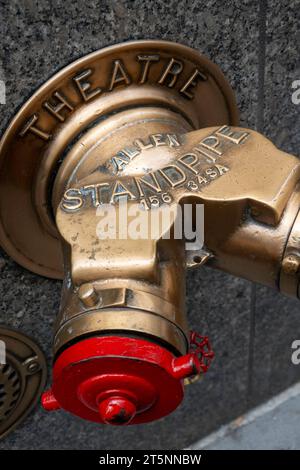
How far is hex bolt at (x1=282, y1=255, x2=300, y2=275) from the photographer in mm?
792

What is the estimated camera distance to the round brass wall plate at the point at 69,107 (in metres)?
0.91

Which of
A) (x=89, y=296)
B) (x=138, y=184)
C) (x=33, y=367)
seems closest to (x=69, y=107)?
(x=138, y=184)

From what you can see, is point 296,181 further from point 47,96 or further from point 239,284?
point 239,284

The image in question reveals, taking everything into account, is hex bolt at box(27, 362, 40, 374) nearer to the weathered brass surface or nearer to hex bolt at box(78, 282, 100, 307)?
the weathered brass surface

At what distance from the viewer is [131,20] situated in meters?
0.92

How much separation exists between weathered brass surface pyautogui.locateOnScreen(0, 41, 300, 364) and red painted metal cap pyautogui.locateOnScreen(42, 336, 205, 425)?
0.02 meters

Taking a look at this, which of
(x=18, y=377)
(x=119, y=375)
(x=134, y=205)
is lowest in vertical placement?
(x=18, y=377)

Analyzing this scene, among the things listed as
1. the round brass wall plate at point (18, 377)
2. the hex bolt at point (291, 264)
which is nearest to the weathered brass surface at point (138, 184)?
the hex bolt at point (291, 264)

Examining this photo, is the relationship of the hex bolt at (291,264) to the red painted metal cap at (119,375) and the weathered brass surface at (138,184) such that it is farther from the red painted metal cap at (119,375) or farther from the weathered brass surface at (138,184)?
the red painted metal cap at (119,375)

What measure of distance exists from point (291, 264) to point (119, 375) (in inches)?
10.3

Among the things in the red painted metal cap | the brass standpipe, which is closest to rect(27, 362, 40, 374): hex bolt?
the brass standpipe

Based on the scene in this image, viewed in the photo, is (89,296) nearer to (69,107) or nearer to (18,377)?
(69,107)

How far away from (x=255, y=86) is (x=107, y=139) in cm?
33

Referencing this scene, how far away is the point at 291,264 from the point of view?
0.80 metres
